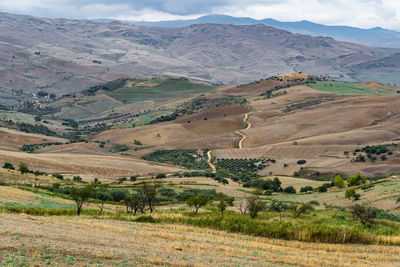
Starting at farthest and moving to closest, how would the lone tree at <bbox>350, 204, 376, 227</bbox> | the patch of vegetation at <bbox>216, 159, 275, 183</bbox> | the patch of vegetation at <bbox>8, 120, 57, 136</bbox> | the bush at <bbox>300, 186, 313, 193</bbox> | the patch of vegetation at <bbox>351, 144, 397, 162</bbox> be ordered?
the patch of vegetation at <bbox>8, 120, 57, 136</bbox> → the patch of vegetation at <bbox>216, 159, 275, 183</bbox> → the patch of vegetation at <bbox>351, 144, 397, 162</bbox> → the bush at <bbox>300, 186, 313, 193</bbox> → the lone tree at <bbox>350, 204, 376, 227</bbox>

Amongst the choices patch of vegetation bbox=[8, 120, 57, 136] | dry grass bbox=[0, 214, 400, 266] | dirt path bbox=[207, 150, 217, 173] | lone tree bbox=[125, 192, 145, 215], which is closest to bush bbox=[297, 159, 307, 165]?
dirt path bbox=[207, 150, 217, 173]

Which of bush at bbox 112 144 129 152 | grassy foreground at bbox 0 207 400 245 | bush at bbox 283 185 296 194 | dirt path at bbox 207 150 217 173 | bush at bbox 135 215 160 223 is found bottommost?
bush at bbox 112 144 129 152

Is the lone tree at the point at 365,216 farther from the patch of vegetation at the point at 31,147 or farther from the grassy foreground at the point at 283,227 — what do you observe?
the patch of vegetation at the point at 31,147

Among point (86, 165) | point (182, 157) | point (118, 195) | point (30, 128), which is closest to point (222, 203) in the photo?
point (118, 195)

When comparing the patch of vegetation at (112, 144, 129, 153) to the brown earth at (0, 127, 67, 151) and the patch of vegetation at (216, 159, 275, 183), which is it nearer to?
the brown earth at (0, 127, 67, 151)

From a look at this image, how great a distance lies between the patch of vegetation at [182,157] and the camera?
3930 inches

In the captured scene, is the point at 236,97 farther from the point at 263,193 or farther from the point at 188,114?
the point at 263,193

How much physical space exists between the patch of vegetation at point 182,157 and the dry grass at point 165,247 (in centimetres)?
7288

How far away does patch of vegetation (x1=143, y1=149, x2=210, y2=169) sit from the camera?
99.8 metres

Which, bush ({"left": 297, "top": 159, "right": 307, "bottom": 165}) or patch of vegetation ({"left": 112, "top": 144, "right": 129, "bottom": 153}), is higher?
bush ({"left": 297, "top": 159, "right": 307, "bottom": 165})

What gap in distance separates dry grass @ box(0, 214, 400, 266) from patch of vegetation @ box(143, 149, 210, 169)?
7288cm

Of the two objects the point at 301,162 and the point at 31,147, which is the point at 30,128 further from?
the point at 301,162

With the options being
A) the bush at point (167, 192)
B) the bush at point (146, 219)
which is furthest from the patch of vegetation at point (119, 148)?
the bush at point (146, 219)

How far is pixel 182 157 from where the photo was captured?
10925cm
